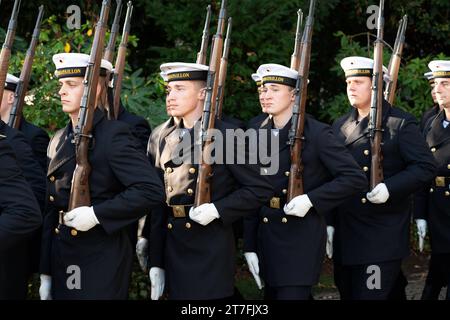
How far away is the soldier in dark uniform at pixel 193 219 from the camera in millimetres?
6129

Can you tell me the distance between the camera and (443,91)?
8.25m

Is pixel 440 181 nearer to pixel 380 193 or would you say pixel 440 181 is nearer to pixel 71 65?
pixel 380 193

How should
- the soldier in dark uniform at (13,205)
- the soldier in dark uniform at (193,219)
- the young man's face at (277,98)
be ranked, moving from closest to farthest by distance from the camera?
the soldier in dark uniform at (13,205)
the soldier in dark uniform at (193,219)
the young man's face at (277,98)

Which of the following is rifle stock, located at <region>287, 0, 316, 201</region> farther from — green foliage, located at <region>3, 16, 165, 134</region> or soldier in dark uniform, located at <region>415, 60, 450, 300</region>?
green foliage, located at <region>3, 16, 165, 134</region>

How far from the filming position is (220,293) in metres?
6.18

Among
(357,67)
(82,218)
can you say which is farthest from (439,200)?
(82,218)

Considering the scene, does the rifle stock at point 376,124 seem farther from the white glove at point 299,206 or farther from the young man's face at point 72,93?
the young man's face at point 72,93

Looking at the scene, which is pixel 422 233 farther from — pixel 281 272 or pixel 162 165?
pixel 162 165

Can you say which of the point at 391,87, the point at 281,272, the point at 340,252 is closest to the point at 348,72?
the point at 391,87

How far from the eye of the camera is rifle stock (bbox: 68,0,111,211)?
562cm

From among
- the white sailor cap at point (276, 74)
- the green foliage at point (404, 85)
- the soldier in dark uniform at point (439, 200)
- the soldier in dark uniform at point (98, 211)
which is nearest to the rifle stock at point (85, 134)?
the soldier in dark uniform at point (98, 211)

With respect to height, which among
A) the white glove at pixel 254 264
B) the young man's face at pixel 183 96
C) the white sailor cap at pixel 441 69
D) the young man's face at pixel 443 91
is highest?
the white sailor cap at pixel 441 69

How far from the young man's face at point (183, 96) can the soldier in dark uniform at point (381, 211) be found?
159 centimetres

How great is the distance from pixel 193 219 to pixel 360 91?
2139 millimetres
